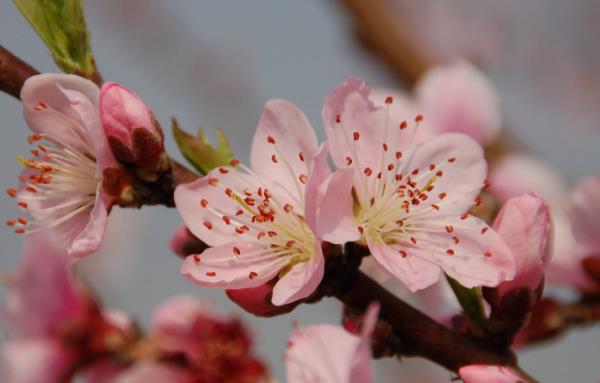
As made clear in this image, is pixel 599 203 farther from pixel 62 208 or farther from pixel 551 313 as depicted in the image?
pixel 62 208

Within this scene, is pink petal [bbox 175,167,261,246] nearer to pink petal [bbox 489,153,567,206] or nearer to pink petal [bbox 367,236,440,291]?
pink petal [bbox 367,236,440,291]

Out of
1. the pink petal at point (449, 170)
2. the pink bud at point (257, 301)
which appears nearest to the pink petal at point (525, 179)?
the pink petal at point (449, 170)

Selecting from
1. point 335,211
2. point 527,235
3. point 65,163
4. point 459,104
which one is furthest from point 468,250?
point 459,104

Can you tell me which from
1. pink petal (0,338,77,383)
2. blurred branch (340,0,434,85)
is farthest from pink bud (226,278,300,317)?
blurred branch (340,0,434,85)

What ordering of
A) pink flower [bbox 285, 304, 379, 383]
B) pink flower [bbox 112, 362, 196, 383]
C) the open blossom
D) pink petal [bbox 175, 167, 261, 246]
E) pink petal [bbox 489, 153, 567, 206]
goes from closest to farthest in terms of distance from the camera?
pink flower [bbox 285, 304, 379, 383] < pink petal [bbox 175, 167, 261, 246] < pink flower [bbox 112, 362, 196, 383] < the open blossom < pink petal [bbox 489, 153, 567, 206]

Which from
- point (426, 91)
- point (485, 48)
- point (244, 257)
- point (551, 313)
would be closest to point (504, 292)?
point (244, 257)

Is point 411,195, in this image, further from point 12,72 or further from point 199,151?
point 12,72
